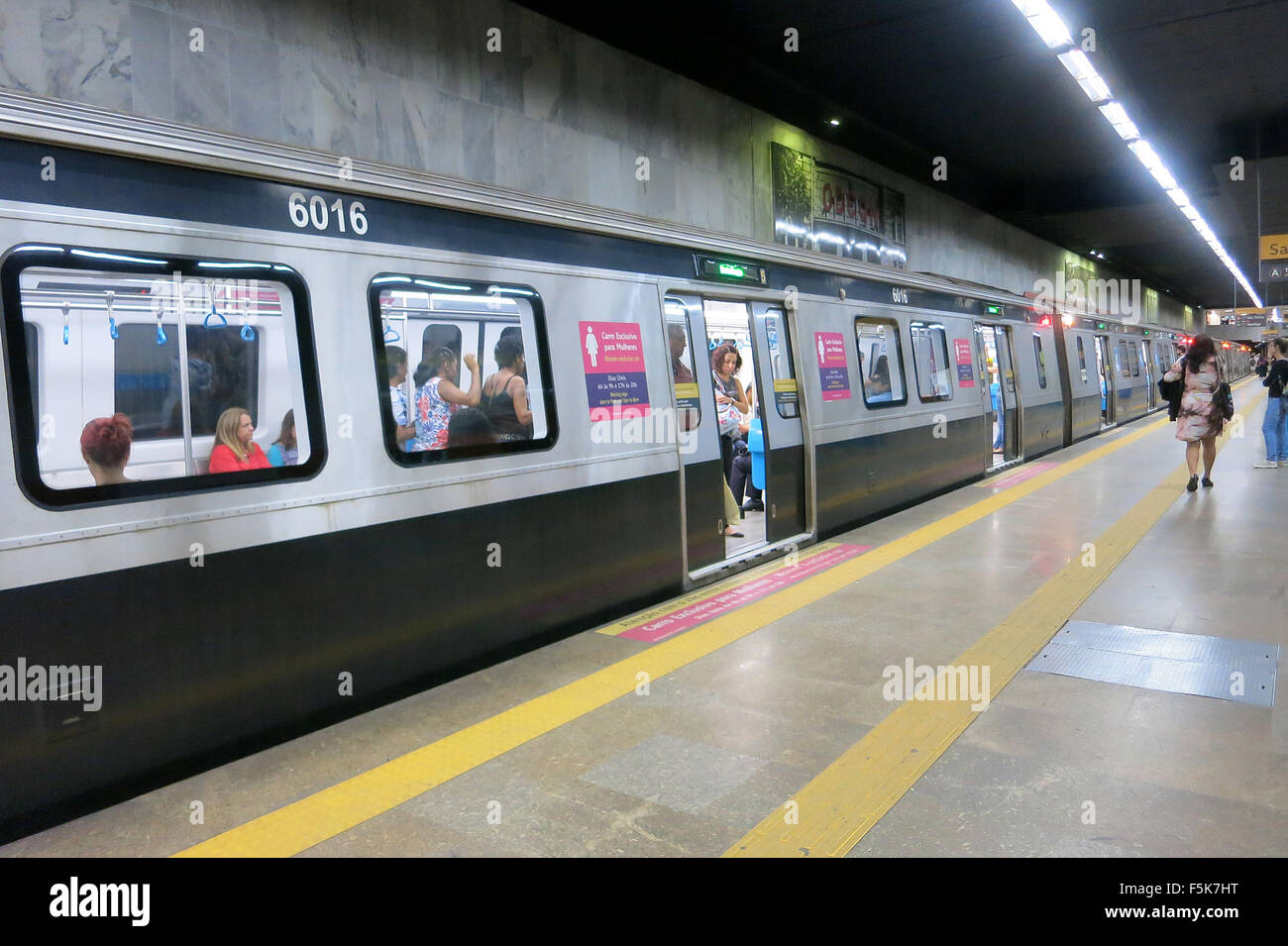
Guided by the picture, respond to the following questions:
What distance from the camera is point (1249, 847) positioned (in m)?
2.68

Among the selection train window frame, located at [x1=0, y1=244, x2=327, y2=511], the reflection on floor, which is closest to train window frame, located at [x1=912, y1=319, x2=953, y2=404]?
the reflection on floor

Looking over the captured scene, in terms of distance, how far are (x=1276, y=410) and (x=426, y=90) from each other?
11341mm

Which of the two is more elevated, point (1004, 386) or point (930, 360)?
point (930, 360)

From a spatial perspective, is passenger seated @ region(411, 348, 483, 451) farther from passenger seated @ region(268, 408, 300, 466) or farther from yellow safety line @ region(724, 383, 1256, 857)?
yellow safety line @ region(724, 383, 1256, 857)

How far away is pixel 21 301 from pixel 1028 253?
74.3ft

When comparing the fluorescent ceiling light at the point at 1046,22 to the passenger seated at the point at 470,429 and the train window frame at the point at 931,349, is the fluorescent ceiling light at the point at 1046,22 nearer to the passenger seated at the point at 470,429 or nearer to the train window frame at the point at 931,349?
the train window frame at the point at 931,349

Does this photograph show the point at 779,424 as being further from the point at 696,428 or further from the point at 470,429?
the point at 470,429

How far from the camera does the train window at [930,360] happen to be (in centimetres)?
948

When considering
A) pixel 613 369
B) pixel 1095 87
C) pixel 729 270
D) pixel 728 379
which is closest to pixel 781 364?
pixel 728 379

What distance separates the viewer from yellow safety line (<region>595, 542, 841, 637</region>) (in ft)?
16.9

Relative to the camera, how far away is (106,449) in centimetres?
311

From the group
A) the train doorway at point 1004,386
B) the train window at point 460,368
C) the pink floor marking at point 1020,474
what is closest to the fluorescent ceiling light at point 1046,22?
the train doorway at point 1004,386

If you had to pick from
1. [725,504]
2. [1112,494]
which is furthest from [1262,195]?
[725,504]

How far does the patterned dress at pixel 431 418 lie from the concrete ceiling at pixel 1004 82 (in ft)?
16.3
